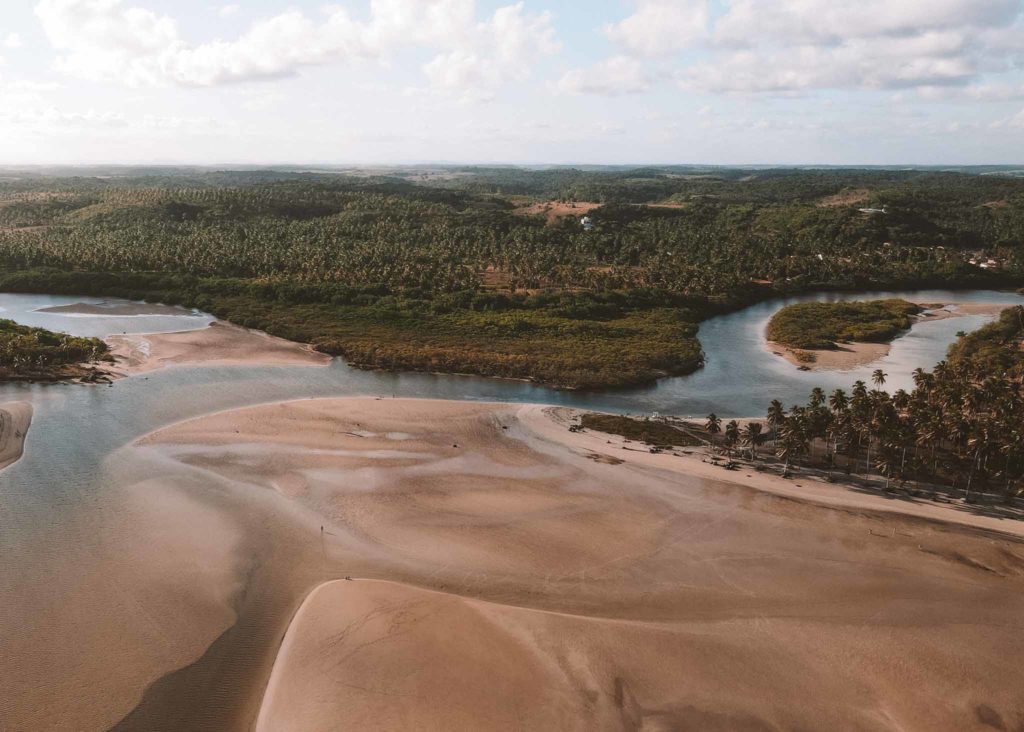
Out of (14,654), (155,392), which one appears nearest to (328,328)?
(155,392)

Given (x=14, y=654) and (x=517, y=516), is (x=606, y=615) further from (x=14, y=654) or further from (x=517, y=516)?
(x=14, y=654)

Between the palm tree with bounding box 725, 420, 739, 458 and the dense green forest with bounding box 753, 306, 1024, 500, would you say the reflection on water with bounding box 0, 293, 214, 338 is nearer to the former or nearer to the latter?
the palm tree with bounding box 725, 420, 739, 458

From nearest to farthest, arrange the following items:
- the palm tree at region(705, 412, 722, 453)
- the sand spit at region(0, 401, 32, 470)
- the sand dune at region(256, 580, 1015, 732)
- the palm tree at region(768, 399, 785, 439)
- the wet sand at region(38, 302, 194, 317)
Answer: the sand dune at region(256, 580, 1015, 732) → the palm tree at region(768, 399, 785, 439) → the sand spit at region(0, 401, 32, 470) → the palm tree at region(705, 412, 722, 453) → the wet sand at region(38, 302, 194, 317)

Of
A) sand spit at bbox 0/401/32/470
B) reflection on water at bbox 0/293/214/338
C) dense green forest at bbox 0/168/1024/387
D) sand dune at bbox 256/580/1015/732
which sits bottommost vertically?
sand dune at bbox 256/580/1015/732

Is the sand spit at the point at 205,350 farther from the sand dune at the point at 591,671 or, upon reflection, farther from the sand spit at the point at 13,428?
the sand dune at the point at 591,671

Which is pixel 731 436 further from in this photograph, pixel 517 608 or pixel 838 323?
pixel 838 323

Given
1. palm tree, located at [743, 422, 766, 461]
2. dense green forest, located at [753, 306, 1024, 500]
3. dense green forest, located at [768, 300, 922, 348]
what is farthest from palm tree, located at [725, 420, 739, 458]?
dense green forest, located at [768, 300, 922, 348]
